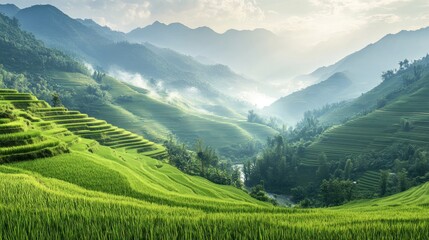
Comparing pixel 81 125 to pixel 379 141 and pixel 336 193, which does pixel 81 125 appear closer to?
pixel 336 193

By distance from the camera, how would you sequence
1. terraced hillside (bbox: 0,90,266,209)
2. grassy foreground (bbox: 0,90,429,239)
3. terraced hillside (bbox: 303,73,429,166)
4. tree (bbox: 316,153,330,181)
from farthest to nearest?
terraced hillside (bbox: 303,73,429,166) → tree (bbox: 316,153,330,181) → terraced hillside (bbox: 0,90,266,209) → grassy foreground (bbox: 0,90,429,239)

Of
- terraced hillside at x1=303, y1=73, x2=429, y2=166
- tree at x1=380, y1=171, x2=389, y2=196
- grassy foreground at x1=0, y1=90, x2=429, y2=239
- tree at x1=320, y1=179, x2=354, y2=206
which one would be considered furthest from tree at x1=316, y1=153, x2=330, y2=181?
grassy foreground at x1=0, y1=90, x2=429, y2=239

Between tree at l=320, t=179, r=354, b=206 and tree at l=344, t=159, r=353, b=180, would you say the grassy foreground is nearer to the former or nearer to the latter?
tree at l=320, t=179, r=354, b=206

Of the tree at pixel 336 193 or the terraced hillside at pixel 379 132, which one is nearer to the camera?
the tree at pixel 336 193

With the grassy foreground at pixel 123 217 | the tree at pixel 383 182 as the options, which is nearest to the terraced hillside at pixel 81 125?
the grassy foreground at pixel 123 217

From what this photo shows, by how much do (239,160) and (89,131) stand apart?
417 feet

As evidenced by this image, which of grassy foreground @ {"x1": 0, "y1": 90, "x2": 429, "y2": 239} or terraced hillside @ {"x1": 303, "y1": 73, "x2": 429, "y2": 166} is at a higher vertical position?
grassy foreground @ {"x1": 0, "y1": 90, "x2": 429, "y2": 239}

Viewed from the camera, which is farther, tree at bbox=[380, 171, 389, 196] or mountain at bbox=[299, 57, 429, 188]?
mountain at bbox=[299, 57, 429, 188]

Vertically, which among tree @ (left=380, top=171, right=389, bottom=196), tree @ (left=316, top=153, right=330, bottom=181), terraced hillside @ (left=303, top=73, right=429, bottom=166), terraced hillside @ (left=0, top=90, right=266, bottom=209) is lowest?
tree @ (left=316, top=153, right=330, bottom=181)

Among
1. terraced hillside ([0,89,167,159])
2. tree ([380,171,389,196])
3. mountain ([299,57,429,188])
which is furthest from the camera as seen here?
mountain ([299,57,429,188])

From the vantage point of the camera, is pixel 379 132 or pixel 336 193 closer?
pixel 336 193

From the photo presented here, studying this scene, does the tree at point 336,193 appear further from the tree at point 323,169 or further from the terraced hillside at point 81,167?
the terraced hillside at point 81,167

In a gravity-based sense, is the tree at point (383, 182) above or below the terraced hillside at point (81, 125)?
below

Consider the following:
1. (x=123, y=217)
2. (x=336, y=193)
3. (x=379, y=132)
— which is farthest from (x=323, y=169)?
(x=123, y=217)
